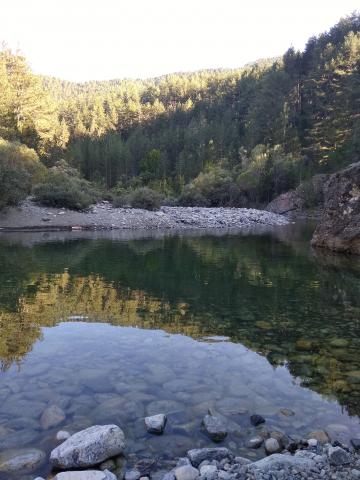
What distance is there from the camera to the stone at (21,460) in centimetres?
386

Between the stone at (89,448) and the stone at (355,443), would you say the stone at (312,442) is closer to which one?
the stone at (355,443)

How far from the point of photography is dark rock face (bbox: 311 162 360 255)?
20.0m

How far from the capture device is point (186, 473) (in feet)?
12.1

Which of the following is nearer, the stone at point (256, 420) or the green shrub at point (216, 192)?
the stone at point (256, 420)

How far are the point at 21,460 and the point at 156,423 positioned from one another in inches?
53.8

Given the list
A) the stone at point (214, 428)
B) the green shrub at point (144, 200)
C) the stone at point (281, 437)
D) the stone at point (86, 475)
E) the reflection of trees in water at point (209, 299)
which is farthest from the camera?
the green shrub at point (144, 200)

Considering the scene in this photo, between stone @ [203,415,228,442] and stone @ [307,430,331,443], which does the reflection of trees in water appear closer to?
stone @ [307,430,331,443]

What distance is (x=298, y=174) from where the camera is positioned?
195ft

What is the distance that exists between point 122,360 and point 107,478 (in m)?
3.15

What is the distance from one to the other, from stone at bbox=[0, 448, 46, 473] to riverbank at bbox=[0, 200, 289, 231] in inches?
1016

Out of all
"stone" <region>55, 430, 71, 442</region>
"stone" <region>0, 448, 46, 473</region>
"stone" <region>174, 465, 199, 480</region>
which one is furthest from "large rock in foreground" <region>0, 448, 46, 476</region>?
"stone" <region>174, 465, 199, 480</region>

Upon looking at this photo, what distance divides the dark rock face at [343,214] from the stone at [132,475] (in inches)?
712

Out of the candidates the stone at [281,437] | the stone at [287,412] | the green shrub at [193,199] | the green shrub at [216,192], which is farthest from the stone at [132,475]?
the green shrub at [216,192]

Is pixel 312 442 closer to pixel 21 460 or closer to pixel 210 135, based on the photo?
pixel 21 460
